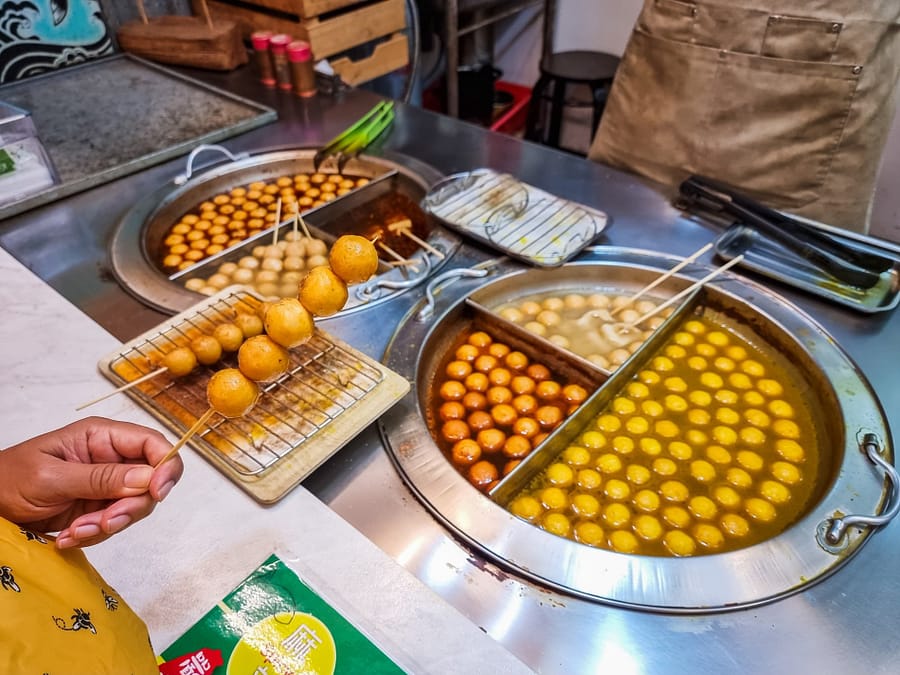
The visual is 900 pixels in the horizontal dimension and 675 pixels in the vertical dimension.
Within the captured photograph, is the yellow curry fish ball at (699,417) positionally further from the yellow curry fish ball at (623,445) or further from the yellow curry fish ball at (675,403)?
the yellow curry fish ball at (623,445)

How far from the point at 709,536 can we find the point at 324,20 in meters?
3.41

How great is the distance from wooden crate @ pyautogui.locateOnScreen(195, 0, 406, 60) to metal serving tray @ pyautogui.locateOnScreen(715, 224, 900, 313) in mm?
2562

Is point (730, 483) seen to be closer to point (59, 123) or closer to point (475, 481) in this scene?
point (475, 481)

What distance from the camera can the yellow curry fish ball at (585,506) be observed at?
157cm

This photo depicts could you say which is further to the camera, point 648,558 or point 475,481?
point 475,481

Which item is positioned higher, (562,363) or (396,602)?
(396,602)

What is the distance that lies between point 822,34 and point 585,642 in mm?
2509

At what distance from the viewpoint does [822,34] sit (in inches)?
93.7

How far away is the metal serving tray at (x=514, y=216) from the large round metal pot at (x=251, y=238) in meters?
0.11

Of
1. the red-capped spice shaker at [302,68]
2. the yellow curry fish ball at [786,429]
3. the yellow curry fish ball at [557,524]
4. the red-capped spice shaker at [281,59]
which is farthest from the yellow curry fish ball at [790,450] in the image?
the red-capped spice shaker at [281,59]

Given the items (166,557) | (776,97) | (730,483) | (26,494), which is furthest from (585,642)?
(776,97)

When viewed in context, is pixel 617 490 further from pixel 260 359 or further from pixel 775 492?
pixel 260 359

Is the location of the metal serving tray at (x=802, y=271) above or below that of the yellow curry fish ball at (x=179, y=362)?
below

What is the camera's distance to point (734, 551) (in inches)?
50.7
